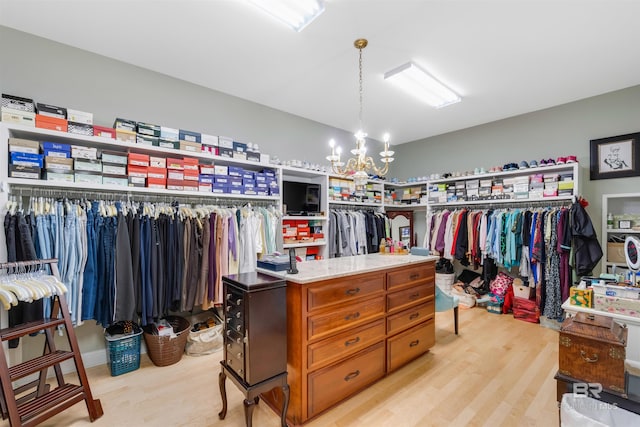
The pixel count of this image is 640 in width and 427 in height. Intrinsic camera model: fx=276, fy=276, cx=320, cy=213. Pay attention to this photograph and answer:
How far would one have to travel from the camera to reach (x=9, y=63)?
2.40 metres

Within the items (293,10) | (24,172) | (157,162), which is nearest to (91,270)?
(24,172)

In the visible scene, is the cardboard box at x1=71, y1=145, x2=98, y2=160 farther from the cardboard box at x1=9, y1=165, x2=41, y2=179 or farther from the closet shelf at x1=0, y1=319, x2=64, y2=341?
the closet shelf at x1=0, y1=319, x2=64, y2=341

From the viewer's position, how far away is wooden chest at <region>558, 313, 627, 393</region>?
1.47m

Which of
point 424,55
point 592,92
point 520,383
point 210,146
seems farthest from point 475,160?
point 210,146

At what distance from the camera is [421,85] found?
3414 mm

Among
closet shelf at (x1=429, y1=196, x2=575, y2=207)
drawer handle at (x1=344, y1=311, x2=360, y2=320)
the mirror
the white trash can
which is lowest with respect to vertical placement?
the white trash can

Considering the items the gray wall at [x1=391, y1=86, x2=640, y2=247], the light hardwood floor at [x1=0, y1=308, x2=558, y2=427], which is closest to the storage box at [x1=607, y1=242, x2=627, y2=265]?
the gray wall at [x1=391, y1=86, x2=640, y2=247]

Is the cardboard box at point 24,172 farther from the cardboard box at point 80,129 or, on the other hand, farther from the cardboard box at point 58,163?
the cardboard box at point 80,129

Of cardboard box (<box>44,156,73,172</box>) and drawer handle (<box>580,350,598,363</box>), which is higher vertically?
cardboard box (<box>44,156,73,172</box>)

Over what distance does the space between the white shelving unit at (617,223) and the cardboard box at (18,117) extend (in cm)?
627

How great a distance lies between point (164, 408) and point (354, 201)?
3.65m

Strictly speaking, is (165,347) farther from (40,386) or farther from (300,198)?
(300,198)

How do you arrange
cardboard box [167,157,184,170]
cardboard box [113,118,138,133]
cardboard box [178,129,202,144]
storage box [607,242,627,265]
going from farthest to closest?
storage box [607,242,627,265] < cardboard box [178,129,202,144] < cardboard box [167,157,184,170] < cardboard box [113,118,138,133]

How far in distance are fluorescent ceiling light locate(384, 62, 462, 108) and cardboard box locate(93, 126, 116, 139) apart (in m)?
2.88
